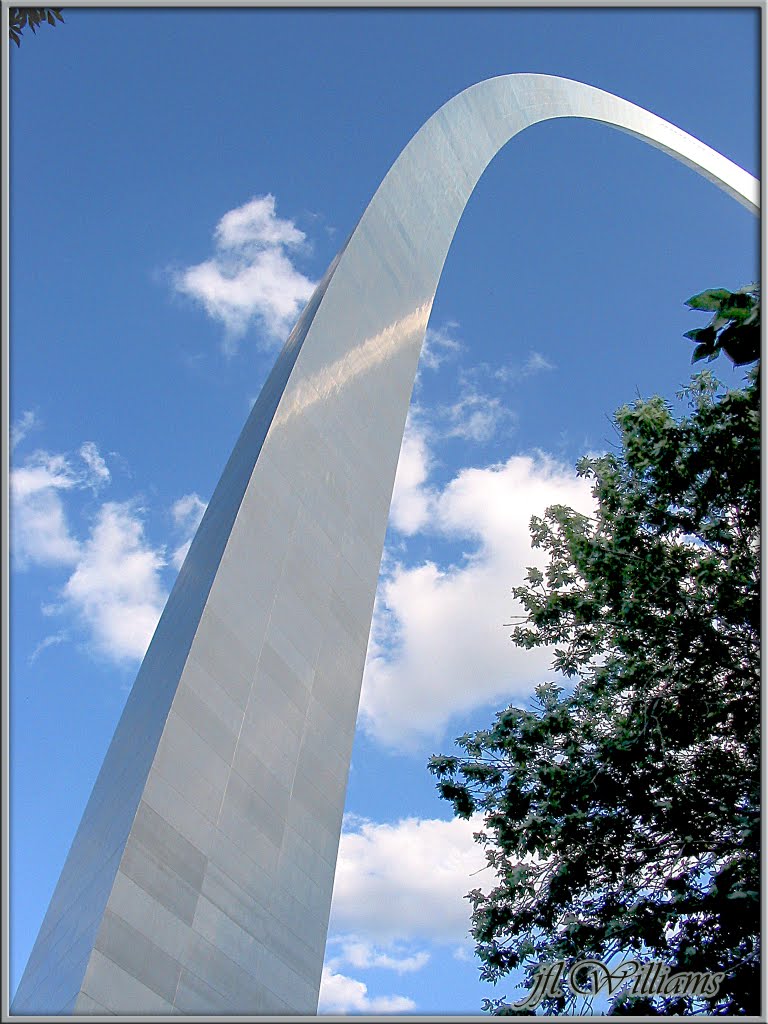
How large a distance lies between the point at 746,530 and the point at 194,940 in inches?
304

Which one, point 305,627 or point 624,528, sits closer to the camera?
point 305,627

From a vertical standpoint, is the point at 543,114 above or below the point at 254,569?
above

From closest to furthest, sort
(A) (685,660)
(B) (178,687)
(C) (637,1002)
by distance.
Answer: (B) (178,687) → (C) (637,1002) → (A) (685,660)

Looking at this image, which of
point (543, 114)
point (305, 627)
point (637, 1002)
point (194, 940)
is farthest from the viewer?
point (543, 114)

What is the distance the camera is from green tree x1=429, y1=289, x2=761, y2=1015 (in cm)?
1044

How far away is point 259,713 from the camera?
9.43 meters

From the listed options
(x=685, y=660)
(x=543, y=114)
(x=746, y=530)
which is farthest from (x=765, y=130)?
(x=543, y=114)

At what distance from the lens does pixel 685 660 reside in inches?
457

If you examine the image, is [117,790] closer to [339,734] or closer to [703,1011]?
[339,734]

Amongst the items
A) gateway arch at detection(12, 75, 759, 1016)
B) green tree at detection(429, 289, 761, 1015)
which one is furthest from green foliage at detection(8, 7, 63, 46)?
green tree at detection(429, 289, 761, 1015)

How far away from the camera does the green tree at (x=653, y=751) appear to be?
10438 mm
